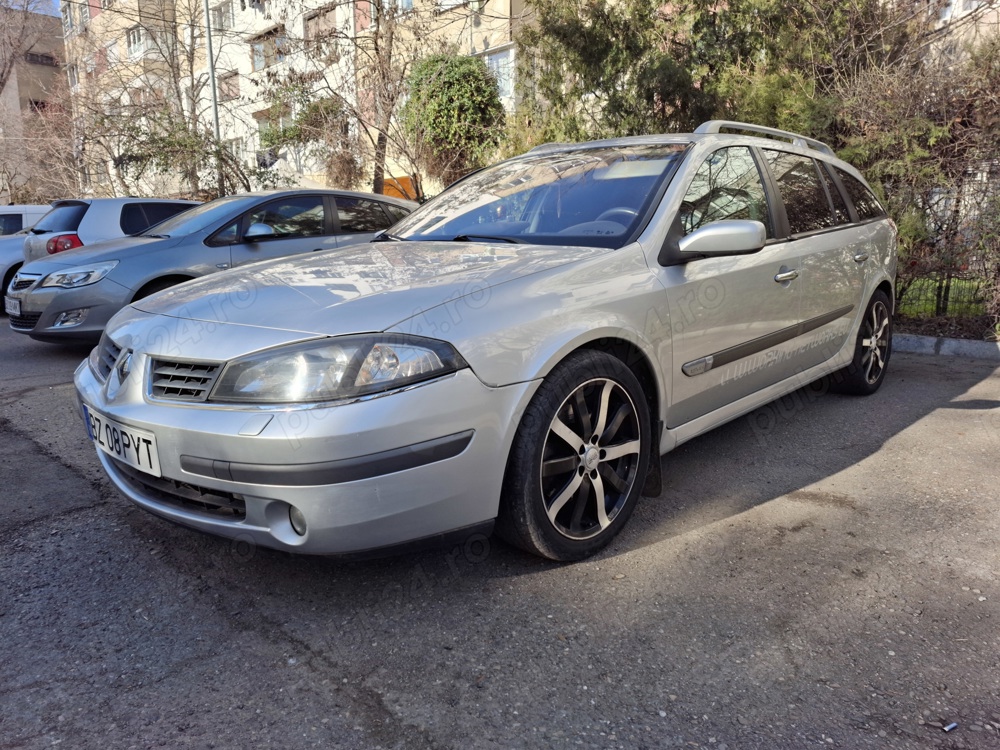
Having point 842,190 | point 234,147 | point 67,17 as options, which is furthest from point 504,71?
point 67,17

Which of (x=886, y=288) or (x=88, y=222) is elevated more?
(x=88, y=222)

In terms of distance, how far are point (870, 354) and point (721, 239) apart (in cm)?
248

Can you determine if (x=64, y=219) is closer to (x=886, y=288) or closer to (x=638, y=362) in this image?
(x=638, y=362)

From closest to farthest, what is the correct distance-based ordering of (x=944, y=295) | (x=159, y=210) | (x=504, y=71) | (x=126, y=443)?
(x=126, y=443)
(x=944, y=295)
(x=159, y=210)
(x=504, y=71)

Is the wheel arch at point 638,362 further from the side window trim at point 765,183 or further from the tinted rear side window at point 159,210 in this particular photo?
the tinted rear side window at point 159,210

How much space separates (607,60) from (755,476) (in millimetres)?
6011

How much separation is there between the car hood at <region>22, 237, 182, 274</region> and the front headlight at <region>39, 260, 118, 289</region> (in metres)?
0.05

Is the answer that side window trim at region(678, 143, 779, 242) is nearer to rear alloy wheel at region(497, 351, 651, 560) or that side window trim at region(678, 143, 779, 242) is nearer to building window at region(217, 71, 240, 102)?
rear alloy wheel at region(497, 351, 651, 560)

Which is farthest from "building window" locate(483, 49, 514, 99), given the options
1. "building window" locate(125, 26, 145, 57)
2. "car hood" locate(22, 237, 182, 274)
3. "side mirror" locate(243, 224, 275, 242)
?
"building window" locate(125, 26, 145, 57)

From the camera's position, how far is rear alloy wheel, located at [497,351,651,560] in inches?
97.6

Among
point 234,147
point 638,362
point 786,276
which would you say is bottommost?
point 638,362

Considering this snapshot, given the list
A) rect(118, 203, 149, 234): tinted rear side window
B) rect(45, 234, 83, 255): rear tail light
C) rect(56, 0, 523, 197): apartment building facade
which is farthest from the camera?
rect(56, 0, 523, 197): apartment building facade

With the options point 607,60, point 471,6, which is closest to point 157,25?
point 471,6

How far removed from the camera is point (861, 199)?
4.75 m
